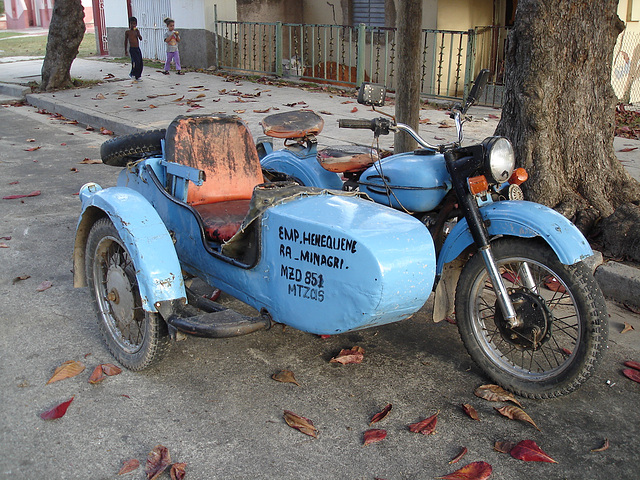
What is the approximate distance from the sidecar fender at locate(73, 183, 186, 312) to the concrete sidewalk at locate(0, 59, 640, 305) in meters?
4.57

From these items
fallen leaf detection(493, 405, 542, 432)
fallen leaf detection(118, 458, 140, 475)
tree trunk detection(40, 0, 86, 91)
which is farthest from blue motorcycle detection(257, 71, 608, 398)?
tree trunk detection(40, 0, 86, 91)

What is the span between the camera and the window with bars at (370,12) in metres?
14.6

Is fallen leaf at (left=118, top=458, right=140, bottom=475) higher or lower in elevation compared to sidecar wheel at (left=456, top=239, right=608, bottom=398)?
lower

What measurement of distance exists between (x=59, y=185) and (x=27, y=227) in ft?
4.64

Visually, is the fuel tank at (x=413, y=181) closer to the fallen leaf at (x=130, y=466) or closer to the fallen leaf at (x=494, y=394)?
the fallen leaf at (x=494, y=394)

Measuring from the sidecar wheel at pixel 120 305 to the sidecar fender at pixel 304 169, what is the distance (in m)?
1.23

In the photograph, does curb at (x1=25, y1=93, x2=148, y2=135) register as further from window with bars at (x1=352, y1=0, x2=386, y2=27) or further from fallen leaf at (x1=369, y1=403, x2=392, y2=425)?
window with bars at (x1=352, y1=0, x2=386, y2=27)

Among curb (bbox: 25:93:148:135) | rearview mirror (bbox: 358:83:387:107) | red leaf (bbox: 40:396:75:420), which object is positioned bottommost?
red leaf (bbox: 40:396:75:420)

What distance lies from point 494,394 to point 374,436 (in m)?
0.70

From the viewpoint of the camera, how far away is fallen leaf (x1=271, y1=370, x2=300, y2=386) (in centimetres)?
328

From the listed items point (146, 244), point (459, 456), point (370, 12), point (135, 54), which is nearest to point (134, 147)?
point (146, 244)

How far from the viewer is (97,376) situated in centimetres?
331

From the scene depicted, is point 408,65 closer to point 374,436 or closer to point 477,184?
point 477,184

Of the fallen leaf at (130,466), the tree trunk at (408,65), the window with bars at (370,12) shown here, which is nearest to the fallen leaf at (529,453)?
the fallen leaf at (130,466)
